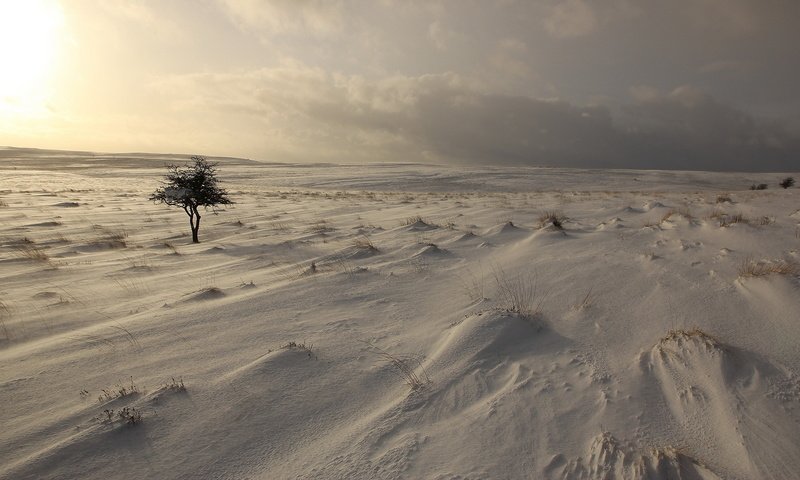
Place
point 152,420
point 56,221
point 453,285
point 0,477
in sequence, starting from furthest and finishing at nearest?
point 56,221 → point 453,285 → point 152,420 → point 0,477

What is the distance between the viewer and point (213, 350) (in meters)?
3.12

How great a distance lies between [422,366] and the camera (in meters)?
2.79

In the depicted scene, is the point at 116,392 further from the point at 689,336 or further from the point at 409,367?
the point at 689,336

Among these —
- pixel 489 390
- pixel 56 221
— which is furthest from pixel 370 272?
pixel 56 221

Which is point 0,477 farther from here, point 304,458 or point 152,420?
point 304,458

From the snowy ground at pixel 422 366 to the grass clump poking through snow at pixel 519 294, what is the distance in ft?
0.11

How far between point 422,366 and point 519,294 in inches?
66.2

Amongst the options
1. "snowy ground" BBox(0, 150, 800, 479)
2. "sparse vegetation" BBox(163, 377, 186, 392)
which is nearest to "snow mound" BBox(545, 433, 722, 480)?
"snowy ground" BBox(0, 150, 800, 479)

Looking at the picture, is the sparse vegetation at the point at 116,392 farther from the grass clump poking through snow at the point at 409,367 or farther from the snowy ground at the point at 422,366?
the grass clump poking through snow at the point at 409,367

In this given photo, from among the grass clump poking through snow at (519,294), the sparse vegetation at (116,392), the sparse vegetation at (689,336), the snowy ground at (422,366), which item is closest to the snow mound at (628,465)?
the snowy ground at (422,366)

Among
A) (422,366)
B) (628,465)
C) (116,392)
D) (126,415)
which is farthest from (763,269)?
(116,392)

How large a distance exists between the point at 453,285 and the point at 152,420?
3.22 meters

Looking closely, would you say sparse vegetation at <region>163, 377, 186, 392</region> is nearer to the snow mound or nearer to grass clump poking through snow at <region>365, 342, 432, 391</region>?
grass clump poking through snow at <region>365, 342, 432, 391</region>

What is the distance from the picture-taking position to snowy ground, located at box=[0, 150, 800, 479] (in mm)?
1969
